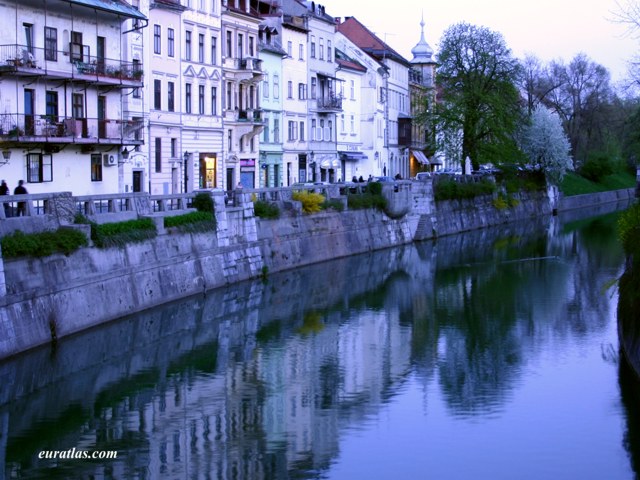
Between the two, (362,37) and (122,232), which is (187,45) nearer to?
(122,232)

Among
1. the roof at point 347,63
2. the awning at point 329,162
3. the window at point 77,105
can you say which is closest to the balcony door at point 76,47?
the window at point 77,105

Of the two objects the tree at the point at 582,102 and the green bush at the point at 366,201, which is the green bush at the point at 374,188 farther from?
the tree at the point at 582,102

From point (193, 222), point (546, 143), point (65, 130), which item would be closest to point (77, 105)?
point (65, 130)

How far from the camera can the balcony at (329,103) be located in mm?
71375

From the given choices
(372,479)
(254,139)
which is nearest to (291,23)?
(254,139)

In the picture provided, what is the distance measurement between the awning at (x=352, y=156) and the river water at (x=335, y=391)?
37127 mm

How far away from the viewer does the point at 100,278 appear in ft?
97.7

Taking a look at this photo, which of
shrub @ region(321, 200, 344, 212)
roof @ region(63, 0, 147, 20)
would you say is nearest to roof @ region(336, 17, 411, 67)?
shrub @ region(321, 200, 344, 212)

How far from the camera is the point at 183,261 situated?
35094mm

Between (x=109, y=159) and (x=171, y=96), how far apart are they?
700 centimetres

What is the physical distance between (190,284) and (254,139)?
2616 centimetres

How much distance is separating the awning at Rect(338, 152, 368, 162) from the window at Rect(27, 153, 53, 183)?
3671cm

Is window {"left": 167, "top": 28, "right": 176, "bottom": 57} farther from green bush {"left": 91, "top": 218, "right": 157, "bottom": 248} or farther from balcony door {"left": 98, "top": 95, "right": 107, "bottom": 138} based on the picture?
green bush {"left": 91, "top": 218, "right": 157, "bottom": 248}

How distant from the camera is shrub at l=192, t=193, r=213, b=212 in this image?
124 feet
